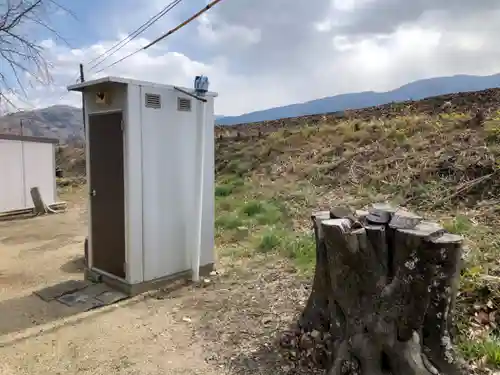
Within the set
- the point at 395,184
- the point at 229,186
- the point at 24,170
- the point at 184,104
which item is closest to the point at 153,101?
the point at 184,104

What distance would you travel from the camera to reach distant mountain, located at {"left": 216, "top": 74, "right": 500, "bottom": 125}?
63.6 ft

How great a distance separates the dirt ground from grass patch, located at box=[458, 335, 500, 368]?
983 mm

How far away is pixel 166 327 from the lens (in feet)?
10.0

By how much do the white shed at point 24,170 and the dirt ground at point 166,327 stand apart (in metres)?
4.91

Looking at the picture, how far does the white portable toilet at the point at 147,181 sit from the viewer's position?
3672mm

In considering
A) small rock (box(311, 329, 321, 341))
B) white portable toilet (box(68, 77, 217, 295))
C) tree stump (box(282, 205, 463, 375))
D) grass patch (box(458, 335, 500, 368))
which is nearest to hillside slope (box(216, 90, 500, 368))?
grass patch (box(458, 335, 500, 368))

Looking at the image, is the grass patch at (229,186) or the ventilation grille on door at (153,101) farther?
the grass patch at (229,186)

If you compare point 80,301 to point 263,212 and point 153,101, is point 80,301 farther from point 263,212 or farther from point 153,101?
point 263,212

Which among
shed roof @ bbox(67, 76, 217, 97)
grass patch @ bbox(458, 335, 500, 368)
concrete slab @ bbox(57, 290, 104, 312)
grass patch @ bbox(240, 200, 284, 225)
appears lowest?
concrete slab @ bbox(57, 290, 104, 312)

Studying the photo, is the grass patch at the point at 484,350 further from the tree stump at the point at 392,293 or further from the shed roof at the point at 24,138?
the shed roof at the point at 24,138

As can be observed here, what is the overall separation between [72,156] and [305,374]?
793 inches

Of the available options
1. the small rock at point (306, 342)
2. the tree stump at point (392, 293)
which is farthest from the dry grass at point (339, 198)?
the tree stump at point (392, 293)

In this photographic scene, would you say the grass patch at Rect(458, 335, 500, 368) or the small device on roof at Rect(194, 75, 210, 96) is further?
the small device on roof at Rect(194, 75, 210, 96)

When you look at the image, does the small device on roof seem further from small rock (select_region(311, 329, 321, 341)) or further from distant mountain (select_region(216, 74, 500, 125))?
distant mountain (select_region(216, 74, 500, 125))
